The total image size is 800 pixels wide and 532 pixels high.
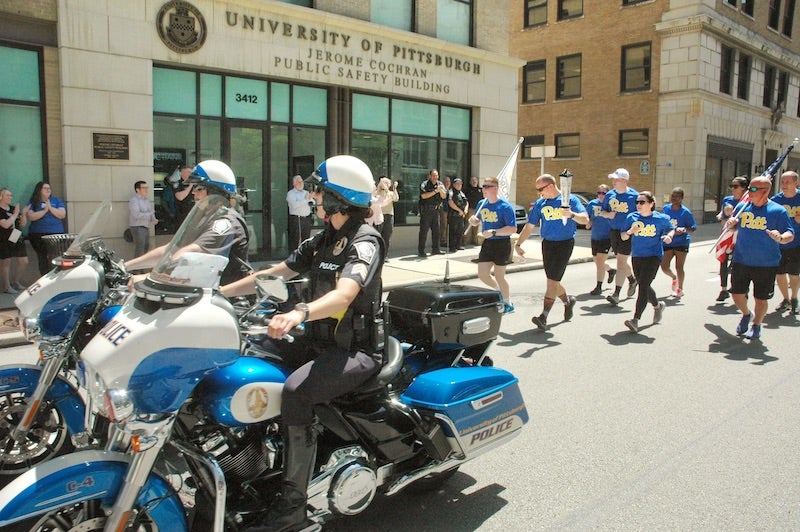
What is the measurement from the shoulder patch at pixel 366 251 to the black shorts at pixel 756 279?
6594mm

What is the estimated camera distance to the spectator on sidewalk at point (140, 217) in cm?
1212

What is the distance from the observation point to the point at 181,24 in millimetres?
13031

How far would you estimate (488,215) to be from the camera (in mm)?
8805

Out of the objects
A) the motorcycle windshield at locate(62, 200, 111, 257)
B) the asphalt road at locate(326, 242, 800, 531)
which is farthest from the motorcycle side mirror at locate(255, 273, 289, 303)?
the motorcycle windshield at locate(62, 200, 111, 257)

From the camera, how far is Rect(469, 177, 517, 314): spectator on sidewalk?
28.6 feet

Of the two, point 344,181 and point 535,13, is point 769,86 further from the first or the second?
point 344,181

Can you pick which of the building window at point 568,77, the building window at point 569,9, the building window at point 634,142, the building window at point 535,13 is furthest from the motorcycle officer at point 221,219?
the building window at point 535,13

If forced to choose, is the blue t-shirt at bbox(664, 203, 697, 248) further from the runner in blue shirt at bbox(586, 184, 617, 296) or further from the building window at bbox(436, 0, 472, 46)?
the building window at bbox(436, 0, 472, 46)

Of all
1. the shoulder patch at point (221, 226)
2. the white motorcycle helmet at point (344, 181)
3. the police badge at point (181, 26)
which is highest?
the police badge at point (181, 26)

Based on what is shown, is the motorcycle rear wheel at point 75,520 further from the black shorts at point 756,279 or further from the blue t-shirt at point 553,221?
the black shorts at point 756,279

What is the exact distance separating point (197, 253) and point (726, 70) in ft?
111

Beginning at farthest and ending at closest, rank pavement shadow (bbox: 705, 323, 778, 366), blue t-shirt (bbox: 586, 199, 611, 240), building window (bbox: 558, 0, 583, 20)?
building window (bbox: 558, 0, 583, 20), blue t-shirt (bbox: 586, 199, 611, 240), pavement shadow (bbox: 705, 323, 778, 366)

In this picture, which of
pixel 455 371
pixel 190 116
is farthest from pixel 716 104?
pixel 455 371

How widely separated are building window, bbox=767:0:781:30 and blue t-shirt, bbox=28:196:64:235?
36.2 meters
